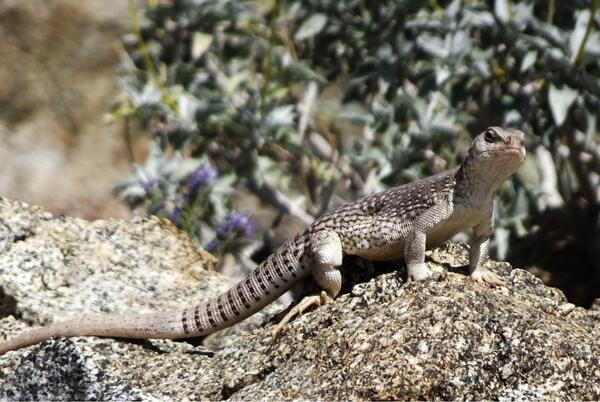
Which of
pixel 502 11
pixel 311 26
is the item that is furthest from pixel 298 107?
pixel 502 11

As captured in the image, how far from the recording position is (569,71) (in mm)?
7879

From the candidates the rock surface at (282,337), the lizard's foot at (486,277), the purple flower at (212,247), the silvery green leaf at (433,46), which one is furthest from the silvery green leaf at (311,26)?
the lizard's foot at (486,277)

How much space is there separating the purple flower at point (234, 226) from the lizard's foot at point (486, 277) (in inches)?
96.4

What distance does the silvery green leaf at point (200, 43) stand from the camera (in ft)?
29.2

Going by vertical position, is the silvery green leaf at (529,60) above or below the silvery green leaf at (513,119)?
above

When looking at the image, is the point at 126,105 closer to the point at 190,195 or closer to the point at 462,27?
the point at 190,195

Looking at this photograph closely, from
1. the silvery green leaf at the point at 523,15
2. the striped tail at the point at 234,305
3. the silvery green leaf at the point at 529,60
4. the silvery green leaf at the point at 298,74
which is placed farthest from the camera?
the silvery green leaf at the point at 298,74

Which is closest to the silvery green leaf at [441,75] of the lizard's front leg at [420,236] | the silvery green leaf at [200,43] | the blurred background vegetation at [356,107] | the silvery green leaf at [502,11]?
the blurred background vegetation at [356,107]

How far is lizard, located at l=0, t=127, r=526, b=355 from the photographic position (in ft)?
17.3

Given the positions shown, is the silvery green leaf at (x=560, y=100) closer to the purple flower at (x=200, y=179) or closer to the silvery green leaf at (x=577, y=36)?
the silvery green leaf at (x=577, y=36)

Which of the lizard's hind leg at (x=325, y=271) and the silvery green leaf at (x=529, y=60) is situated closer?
the lizard's hind leg at (x=325, y=271)

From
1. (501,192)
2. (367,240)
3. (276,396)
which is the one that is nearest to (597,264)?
(501,192)

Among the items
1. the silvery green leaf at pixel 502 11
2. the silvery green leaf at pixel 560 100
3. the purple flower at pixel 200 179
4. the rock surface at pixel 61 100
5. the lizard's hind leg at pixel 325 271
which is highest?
the lizard's hind leg at pixel 325 271

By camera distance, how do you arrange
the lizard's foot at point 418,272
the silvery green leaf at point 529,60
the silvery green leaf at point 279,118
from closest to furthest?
the lizard's foot at point 418,272, the silvery green leaf at point 529,60, the silvery green leaf at point 279,118
